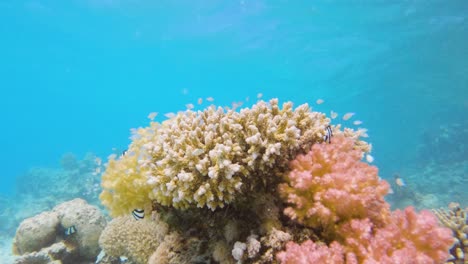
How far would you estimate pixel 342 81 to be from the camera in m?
67.6

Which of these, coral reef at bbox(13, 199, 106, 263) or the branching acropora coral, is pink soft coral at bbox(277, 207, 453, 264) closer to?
the branching acropora coral

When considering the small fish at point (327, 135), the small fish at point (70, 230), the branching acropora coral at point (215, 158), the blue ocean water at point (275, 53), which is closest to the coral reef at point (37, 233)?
the small fish at point (70, 230)

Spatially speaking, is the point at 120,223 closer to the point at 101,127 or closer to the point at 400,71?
the point at 400,71

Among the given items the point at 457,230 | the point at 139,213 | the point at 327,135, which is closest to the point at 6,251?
the point at 139,213

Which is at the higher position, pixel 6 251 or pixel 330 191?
pixel 6 251

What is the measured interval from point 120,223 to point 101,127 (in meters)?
184

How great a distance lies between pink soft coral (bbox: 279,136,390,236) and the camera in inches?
111

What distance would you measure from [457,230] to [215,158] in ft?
16.2

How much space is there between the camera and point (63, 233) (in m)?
6.85

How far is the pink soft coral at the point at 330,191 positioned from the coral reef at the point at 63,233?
5.65 meters

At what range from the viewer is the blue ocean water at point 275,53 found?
38531mm

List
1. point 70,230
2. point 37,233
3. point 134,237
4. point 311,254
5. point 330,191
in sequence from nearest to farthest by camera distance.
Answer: point 311,254 → point 330,191 → point 134,237 → point 37,233 → point 70,230

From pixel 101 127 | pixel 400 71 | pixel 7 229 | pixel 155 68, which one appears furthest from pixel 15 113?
pixel 400 71

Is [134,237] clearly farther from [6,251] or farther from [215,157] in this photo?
[6,251]
